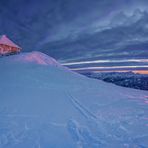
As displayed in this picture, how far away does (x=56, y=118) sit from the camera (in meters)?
10.5

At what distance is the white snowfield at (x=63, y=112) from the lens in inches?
323

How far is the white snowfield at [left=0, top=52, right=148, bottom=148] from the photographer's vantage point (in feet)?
26.9

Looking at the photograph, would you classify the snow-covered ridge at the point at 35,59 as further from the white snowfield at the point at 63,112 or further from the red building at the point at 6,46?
the red building at the point at 6,46

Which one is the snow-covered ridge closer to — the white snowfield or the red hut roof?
the white snowfield

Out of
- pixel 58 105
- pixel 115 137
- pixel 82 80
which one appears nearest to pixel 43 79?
pixel 82 80

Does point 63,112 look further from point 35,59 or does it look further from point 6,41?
point 6,41

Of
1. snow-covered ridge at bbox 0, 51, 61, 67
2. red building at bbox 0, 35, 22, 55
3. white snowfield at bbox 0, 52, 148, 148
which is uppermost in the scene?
red building at bbox 0, 35, 22, 55

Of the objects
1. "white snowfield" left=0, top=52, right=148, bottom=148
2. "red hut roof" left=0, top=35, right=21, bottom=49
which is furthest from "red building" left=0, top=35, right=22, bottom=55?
"white snowfield" left=0, top=52, right=148, bottom=148

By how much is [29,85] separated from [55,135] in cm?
730

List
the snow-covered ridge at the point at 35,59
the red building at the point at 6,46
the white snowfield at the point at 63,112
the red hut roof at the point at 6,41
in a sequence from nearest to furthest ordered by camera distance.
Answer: the white snowfield at the point at 63,112
the snow-covered ridge at the point at 35,59
the red building at the point at 6,46
the red hut roof at the point at 6,41

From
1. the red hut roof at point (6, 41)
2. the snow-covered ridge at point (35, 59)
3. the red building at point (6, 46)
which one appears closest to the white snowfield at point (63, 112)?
the snow-covered ridge at point (35, 59)

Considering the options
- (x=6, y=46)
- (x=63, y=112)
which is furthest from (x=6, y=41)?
(x=63, y=112)

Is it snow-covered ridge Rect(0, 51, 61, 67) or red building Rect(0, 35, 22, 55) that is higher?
red building Rect(0, 35, 22, 55)

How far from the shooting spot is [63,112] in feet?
36.7
